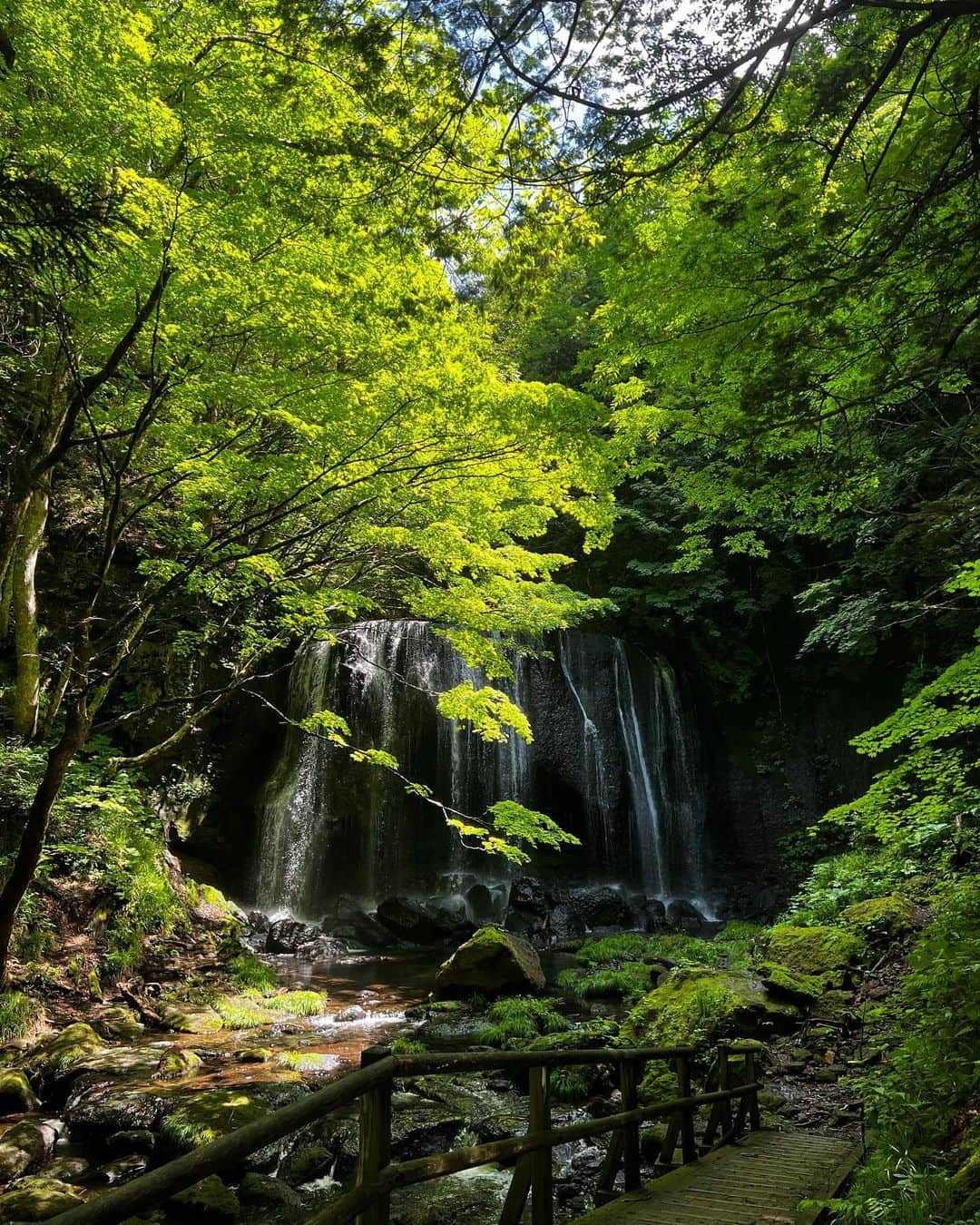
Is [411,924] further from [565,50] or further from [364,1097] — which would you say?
[565,50]

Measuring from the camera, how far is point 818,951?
28.9 ft

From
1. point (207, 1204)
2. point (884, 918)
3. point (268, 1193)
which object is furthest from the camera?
point (884, 918)

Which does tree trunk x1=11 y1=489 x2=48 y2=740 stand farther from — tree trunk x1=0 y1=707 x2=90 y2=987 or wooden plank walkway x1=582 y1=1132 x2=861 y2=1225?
wooden plank walkway x1=582 y1=1132 x2=861 y2=1225

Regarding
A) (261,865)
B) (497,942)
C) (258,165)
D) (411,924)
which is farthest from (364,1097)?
(261,865)


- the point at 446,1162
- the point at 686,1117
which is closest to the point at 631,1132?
the point at 686,1117

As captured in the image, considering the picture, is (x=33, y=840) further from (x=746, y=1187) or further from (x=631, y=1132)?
(x=746, y=1187)

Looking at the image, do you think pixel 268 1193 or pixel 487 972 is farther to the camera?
pixel 487 972

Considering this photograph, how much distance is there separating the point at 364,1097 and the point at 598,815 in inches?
645

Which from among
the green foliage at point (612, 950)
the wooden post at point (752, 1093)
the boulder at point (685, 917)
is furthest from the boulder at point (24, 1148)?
the boulder at point (685, 917)

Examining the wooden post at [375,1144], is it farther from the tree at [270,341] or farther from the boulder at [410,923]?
the boulder at [410,923]

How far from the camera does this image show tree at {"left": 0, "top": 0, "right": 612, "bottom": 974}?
466 cm

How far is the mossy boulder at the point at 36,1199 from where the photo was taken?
14.4 ft

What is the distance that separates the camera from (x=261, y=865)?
16.4 m

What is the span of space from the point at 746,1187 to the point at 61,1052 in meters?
6.43
